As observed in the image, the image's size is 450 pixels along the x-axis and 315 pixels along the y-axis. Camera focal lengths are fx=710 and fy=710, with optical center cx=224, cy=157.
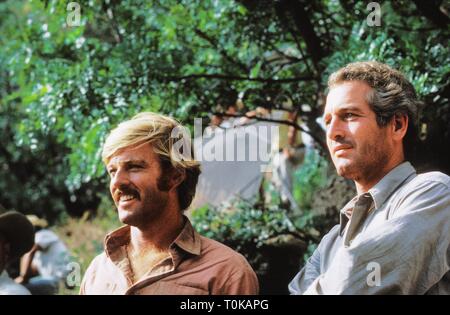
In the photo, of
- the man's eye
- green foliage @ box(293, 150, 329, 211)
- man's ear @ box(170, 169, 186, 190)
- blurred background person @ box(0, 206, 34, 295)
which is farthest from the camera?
green foliage @ box(293, 150, 329, 211)

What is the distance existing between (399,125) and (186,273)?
100 centimetres

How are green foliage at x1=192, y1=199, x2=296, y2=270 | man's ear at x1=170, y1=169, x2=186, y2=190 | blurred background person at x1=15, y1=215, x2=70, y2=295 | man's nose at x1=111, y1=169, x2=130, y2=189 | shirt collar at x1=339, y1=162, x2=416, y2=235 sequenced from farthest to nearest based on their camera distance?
blurred background person at x1=15, y1=215, x2=70, y2=295, green foliage at x1=192, y1=199, x2=296, y2=270, man's ear at x1=170, y1=169, x2=186, y2=190, man's nose at x1=111, y1=169, x2=130, y2=189, shirt collar at x1=339, y1=162, x2=416, y2=235

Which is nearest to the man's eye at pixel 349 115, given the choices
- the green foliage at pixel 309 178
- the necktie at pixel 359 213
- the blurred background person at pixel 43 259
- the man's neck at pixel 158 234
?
the necktie at pixel 359 213

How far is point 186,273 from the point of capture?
9.04ft

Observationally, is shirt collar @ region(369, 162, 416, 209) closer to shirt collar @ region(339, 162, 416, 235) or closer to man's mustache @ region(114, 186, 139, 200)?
shirt collar @ region(339, 162, 416, 235)

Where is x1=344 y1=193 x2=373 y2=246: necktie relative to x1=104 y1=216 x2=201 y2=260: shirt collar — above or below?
above

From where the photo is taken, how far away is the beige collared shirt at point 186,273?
270 centimetres

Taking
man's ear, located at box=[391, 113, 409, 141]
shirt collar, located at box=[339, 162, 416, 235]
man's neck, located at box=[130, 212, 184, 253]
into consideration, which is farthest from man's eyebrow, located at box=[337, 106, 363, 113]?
man's neck, located at box=[130, 212, 184, 253]

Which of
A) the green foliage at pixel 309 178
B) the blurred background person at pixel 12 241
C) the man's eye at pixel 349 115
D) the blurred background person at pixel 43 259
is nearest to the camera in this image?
the man's eye at pixel 349 115

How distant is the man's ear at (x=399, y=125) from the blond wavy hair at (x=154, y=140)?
863mm

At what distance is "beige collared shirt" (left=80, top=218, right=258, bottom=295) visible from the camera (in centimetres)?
270

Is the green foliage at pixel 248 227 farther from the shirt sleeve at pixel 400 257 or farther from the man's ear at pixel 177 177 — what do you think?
the shirt sleeve at pixel 400 257

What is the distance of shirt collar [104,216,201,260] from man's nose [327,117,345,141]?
69 centimetres
